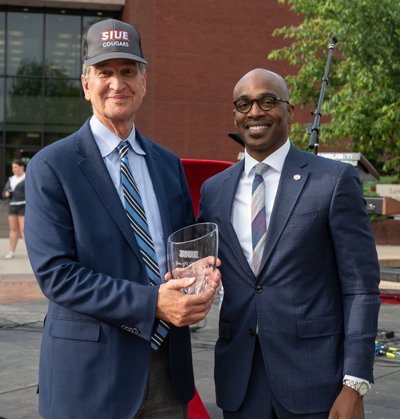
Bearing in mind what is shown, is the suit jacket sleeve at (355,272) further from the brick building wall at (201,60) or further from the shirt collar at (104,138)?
the brick building wall at (201,60)

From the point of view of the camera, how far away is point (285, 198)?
92.0 inches

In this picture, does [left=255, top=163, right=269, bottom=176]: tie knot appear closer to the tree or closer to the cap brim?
the cap brim

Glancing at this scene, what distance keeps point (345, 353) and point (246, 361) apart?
1.31 ft

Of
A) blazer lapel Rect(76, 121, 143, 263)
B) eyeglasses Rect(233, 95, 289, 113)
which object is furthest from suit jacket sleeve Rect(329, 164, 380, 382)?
blazer lapel Rect(76, 121, 143, 263)

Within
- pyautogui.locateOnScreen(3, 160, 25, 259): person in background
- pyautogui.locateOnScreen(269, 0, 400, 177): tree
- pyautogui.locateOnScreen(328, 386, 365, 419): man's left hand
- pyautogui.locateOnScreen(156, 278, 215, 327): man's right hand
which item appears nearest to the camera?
pyautogui.locateOnScreen(156, 278, 215, 327): man's right hand

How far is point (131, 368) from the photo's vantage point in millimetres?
2113

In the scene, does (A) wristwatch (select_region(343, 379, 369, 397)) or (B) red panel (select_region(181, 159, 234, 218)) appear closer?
(A) wristwatch (select_region(343, 379, 369, 397))

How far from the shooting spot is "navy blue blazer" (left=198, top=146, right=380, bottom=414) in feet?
7.31

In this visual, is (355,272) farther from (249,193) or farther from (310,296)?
(249,193)

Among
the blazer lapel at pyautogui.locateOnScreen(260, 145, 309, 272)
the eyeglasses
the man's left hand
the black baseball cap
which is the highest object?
the black baseball cap

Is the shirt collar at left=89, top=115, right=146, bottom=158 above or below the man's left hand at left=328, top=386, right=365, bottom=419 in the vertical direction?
above

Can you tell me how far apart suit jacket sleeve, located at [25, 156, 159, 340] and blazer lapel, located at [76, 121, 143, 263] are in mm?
44

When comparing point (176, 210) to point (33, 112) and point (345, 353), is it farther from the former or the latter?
point (33, 112)

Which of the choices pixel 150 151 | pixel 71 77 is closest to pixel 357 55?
pixel 150 151
